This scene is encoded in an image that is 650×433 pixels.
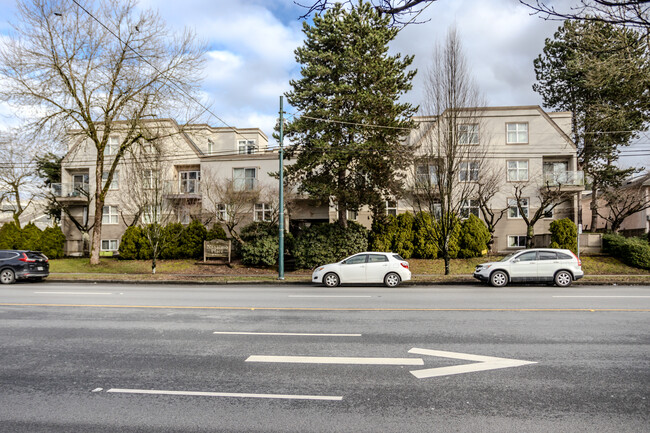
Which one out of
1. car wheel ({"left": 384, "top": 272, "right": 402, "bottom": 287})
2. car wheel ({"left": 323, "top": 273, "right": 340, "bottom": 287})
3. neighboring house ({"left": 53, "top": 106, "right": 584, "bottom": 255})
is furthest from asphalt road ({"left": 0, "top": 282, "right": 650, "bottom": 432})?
neighboring house ({"left": 53, "top": 106, "right": 584, "bottom": 255})

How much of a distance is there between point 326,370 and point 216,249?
2261 cm

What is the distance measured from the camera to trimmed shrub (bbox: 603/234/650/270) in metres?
23.2

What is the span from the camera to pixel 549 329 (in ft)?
26.5

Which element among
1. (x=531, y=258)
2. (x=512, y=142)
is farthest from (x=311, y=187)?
(x=512, y=142)

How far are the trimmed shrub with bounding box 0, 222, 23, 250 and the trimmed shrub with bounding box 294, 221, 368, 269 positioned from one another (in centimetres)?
2256

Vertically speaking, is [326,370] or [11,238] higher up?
[11,238]

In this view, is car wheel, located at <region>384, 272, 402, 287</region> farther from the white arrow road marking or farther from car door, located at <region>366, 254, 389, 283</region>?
the white arrow road marking

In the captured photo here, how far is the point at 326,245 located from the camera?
23.5m

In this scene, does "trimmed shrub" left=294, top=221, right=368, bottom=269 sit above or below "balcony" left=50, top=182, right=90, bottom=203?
below

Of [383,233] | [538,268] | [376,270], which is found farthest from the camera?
[383,233]

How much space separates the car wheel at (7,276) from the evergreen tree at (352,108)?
564 inches

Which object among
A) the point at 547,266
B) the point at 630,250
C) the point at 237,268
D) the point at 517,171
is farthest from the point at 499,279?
the point at 517,171

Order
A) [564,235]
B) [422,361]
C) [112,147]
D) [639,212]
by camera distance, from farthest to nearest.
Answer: [639,212] → [112,147] → [564,235] → [422,361]

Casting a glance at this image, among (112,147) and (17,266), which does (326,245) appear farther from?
(112,147)
